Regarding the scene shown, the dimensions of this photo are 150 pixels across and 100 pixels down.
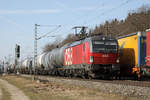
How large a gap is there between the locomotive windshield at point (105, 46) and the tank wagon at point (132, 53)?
4.43 feet

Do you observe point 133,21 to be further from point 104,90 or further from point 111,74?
point 104,90

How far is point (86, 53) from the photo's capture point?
21375mm

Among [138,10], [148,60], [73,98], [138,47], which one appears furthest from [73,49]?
[138,10]

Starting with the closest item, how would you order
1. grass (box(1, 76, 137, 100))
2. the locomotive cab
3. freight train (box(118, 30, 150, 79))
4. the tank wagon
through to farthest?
1. grass (box(1, 76, 137, 100))
2. freight train (box(118, 30, 150, 79))
3. the tank wagon
4. the locomotive cab

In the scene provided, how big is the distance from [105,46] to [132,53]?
2330mm

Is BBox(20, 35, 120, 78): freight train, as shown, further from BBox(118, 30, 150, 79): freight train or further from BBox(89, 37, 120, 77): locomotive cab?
BBox(118, 30, 150, 79): freight train

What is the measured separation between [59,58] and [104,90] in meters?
16.1

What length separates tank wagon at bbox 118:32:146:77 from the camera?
19.8 m

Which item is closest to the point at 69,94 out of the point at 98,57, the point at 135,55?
the point at 98,57

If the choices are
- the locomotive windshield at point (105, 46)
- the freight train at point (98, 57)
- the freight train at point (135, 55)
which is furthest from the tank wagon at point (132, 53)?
the locomotive windshield at point (105, 46)

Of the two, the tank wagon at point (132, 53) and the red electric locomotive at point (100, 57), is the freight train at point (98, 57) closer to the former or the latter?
the red electric locomotive at point (100, 57)

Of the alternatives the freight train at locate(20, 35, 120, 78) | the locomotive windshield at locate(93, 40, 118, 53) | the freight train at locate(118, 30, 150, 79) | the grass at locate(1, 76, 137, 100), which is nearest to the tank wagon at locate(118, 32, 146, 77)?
the freight train at locate(118, 30, 150, 79)

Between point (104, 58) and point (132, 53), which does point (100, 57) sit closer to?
point (104, 58)

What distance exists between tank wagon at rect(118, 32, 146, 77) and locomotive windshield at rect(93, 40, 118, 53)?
53.2 inches
